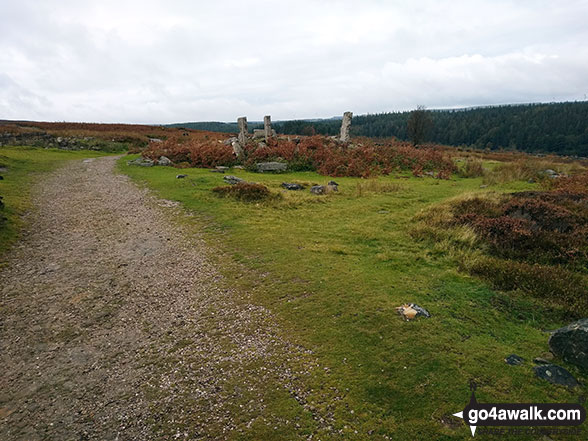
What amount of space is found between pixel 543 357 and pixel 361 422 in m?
2.99

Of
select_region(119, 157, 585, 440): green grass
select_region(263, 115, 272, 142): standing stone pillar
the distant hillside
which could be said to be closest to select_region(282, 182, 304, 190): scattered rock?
select_region(119, 157, 585, 440): green grass

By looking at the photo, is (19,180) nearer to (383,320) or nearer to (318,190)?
(318,190)

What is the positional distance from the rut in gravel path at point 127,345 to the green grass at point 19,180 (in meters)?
0.96

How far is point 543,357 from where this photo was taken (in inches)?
184

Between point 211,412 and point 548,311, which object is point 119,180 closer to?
point 211,412

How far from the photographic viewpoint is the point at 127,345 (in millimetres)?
5301

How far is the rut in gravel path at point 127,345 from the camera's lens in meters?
3.95

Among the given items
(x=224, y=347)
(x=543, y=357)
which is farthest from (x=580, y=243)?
(x=224, y=347)

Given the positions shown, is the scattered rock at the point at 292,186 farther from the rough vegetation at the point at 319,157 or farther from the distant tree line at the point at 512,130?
the distant tree line at the point at 512,130

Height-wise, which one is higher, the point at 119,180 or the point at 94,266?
the point at 119,180

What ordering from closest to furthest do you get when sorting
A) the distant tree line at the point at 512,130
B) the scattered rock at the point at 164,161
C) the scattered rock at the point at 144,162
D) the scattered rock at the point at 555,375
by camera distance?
the scattered rock at the point at 555,375, the scattered rock at the point at 144,162, the scattered rock at the point at 164,161, the distant tree line at the point at 512,130

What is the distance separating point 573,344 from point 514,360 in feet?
2.55

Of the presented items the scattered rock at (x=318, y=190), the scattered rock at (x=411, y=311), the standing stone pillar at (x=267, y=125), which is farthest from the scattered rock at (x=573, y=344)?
the standing stone pillar at (x=267, y=125)

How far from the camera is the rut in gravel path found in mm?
3945
